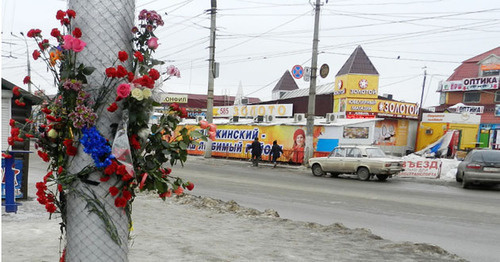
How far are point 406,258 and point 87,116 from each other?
4.88 meters

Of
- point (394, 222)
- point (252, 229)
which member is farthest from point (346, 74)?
point (252, 229)

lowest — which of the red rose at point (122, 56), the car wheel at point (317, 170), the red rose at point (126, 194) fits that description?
the car wheel at point (317, 170)

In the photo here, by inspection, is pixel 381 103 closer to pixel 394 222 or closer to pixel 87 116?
pixel 394 222

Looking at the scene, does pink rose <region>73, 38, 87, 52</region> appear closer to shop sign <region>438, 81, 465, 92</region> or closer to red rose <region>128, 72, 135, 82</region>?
red rose <region>128, 72, 135, 82</region>

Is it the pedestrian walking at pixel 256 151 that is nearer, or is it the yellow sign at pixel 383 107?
the pedestrian walking at pixel 256 151

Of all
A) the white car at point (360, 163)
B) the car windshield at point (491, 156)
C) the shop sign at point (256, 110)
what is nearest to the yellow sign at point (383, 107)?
the shop sign at point (256, 110)

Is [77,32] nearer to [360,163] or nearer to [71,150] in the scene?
[71,150]

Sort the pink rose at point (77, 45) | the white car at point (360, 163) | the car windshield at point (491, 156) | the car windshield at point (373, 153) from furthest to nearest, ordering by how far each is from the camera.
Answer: the car windshield at point (373, 153) → the white car at point (360, 163) → the car windshield at point (491, 156) → the pink rose at point (77, 45)

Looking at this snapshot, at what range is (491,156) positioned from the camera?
611 inches

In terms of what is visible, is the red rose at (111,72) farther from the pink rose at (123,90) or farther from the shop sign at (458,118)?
the shop sign at (458,118)

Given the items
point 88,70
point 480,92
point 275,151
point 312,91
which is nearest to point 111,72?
point 88,70

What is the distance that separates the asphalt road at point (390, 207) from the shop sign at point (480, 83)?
955 inches

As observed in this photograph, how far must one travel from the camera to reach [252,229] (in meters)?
7.22

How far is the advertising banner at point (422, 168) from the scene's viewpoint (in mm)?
19484
